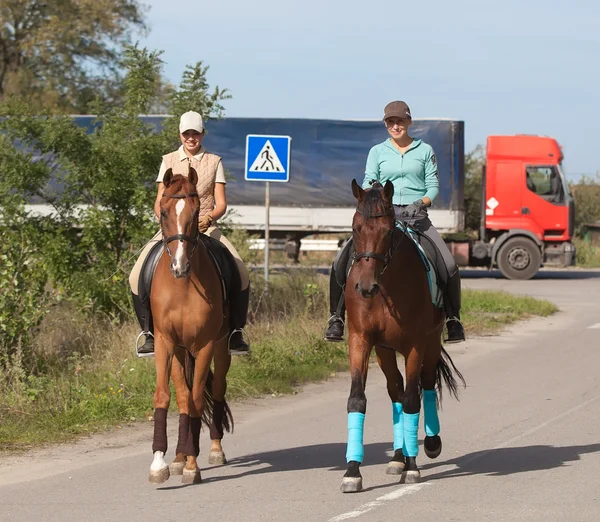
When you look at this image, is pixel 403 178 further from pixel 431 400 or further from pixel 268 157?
pixel 268 157

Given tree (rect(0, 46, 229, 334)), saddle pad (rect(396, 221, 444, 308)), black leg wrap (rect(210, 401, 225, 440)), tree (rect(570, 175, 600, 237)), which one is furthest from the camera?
tree (rect(570, 175, 600, 237))

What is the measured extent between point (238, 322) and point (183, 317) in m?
1.00

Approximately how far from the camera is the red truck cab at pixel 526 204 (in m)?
33.3

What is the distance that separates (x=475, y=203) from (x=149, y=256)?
94.5 ft

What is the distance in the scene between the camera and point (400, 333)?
8141 millimetres

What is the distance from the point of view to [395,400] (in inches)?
340

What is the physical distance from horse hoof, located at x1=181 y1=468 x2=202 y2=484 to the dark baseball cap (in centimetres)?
305

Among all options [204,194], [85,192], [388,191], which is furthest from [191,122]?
[85,192]

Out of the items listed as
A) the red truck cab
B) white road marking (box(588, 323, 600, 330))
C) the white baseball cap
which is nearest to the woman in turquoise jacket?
Result: the white baseball cap

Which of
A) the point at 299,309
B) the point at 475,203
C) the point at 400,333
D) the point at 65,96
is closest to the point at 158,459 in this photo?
the point at 400,333

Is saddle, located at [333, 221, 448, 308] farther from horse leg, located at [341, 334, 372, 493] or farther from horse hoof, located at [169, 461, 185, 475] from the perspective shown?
horse hoof, located at [169, 461, 185, 475]

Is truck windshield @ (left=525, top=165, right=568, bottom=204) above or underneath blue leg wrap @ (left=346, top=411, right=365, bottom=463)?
above

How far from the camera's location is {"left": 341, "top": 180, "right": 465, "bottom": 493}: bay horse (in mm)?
7699

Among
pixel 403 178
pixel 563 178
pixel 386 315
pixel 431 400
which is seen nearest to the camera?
pixel 386 315
